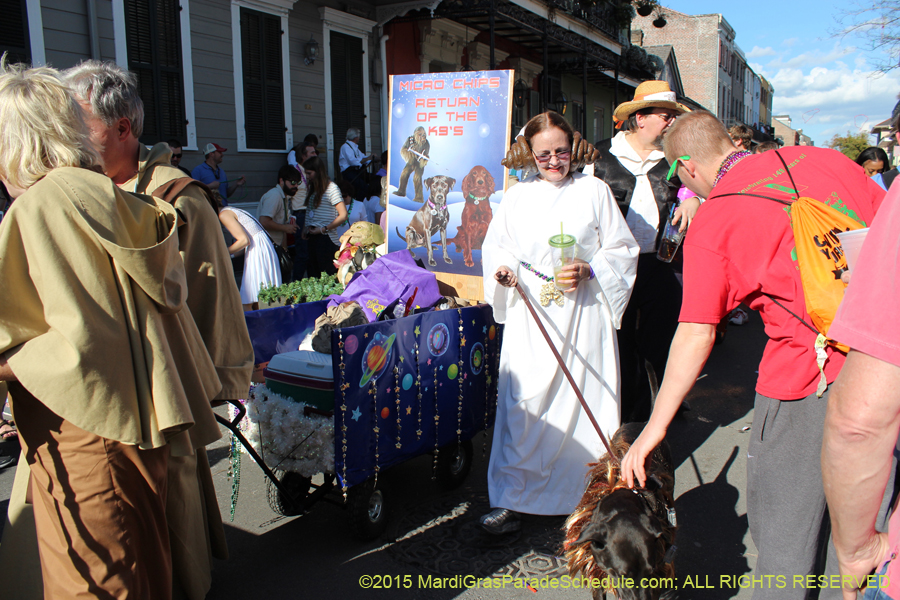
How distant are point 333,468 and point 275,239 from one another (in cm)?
492

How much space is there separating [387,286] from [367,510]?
1291 mm

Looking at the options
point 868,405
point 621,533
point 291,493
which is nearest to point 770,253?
point 868,405

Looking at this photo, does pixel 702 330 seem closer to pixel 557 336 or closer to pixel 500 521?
pixel 557 336

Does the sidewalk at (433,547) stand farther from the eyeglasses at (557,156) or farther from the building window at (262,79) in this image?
the building window at (262,79)

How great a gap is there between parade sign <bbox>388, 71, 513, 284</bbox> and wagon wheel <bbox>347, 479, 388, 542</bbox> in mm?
1771

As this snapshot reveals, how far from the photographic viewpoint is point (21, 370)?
1722 mm

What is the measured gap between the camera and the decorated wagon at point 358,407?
9.92 feet

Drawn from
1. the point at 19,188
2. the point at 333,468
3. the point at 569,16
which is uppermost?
the point at 569,16

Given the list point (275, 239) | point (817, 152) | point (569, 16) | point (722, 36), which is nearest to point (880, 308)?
point (817, 152)

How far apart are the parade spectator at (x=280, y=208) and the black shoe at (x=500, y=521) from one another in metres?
4.86

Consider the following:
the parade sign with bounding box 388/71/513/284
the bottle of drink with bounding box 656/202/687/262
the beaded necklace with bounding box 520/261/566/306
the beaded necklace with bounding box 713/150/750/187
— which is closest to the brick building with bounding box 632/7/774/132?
the parade sign with bounding box 388/71/513/284

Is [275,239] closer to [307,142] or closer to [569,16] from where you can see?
[307,142]

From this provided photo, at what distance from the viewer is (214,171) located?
849 cm

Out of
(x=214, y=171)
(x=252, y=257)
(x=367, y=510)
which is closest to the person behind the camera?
(x=367, y=510)
